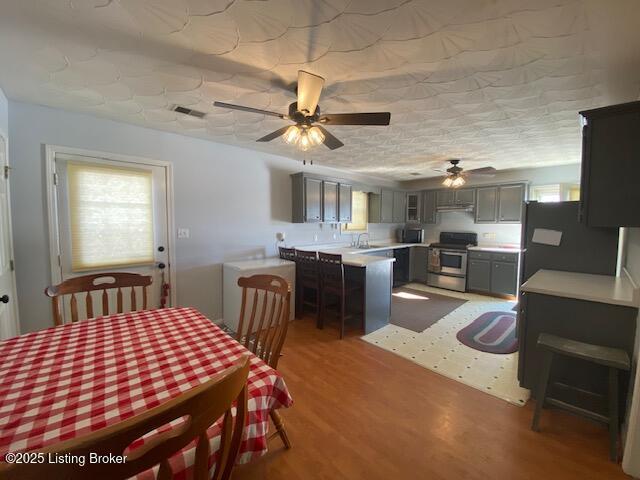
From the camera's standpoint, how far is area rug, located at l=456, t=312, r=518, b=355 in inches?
114

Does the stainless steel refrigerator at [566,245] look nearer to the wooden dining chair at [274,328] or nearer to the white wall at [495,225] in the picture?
the wooden dining chair at [274,328]

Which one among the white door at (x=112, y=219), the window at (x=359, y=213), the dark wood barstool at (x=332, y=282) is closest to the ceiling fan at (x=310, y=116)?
the dark wood barstool at (x=332, y=282)

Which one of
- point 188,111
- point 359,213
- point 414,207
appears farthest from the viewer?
point 414,207

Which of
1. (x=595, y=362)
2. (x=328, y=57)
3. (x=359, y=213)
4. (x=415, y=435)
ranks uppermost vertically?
(x=328, y=57)

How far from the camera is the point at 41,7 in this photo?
125 centimetres

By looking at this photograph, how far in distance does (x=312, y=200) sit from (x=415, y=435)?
3206 mm

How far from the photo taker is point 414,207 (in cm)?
629

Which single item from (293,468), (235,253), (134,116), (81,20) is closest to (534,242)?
(293,468)

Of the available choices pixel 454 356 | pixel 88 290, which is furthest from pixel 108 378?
pixel 454 356

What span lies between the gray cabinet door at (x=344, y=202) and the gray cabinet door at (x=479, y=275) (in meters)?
2.43

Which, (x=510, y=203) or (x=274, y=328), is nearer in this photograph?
(x=274, y=328)

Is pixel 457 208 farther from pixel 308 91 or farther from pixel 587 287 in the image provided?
pixel 308 91

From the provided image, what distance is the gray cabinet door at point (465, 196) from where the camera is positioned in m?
5.36

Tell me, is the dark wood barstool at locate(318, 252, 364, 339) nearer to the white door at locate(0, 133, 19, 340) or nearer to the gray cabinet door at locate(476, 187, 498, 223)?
the white door at locate(0, 133, 19, 340)
